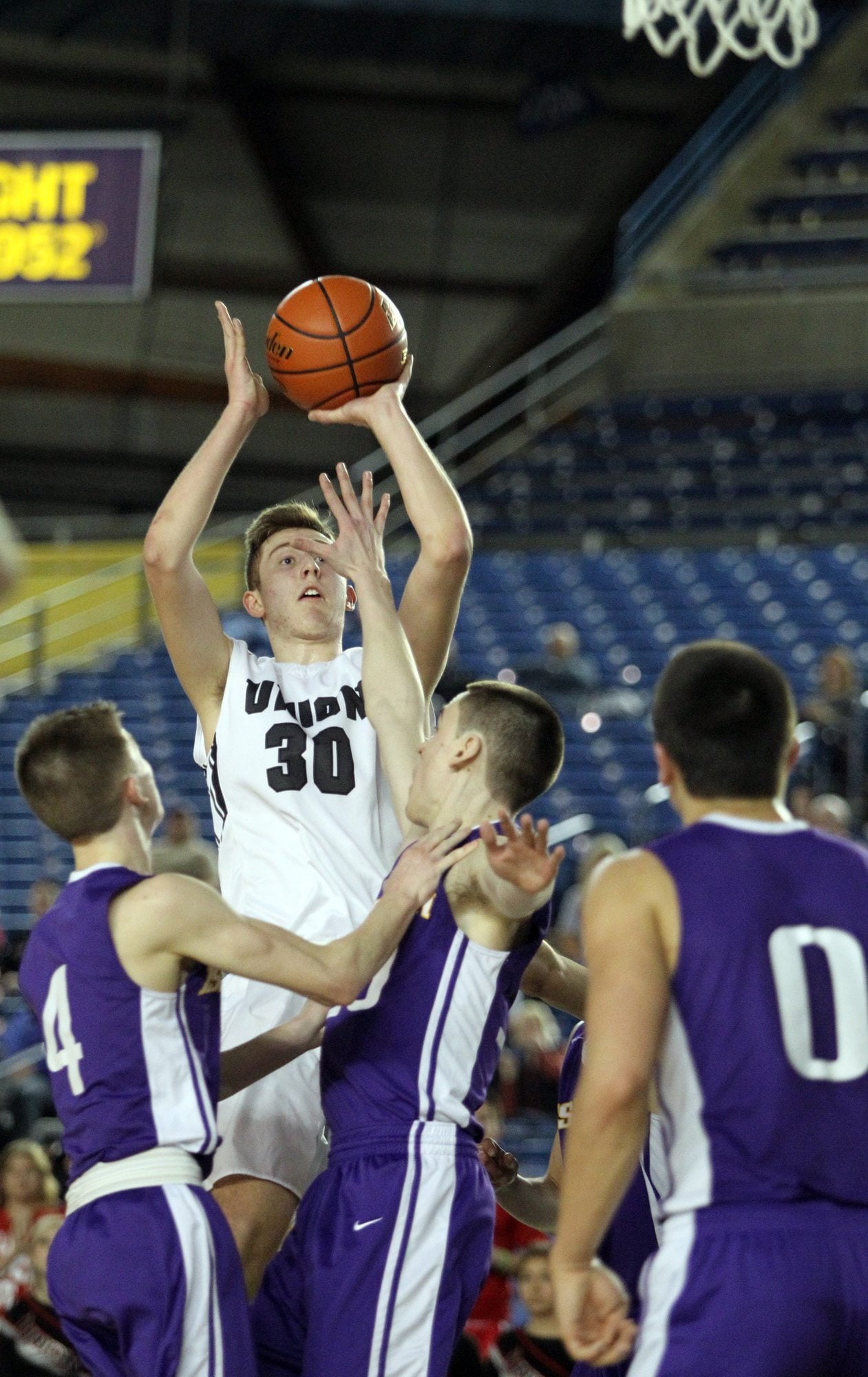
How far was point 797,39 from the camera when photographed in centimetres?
835

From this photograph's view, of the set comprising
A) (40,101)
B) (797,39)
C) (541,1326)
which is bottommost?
(541,1326)

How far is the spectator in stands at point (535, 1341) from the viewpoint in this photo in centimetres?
625

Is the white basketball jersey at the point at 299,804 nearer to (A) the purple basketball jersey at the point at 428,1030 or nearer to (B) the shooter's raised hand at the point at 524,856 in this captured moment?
(A) the purple basketball jersey at the point at 428,1030

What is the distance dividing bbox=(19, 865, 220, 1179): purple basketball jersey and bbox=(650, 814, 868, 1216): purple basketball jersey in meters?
1.07

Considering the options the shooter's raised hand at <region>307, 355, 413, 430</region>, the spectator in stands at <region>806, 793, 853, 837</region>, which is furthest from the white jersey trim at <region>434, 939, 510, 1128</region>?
the spectator in stands at <region>806, 793, 853, 837</region>

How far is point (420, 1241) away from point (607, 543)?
14.8 m

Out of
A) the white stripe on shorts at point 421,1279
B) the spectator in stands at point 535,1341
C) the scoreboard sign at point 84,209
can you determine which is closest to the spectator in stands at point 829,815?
the spectator in stands at point 535,1341

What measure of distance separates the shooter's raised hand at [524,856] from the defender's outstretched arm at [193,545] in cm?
125

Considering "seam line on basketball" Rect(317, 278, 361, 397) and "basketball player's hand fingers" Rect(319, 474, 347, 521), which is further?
"seam line on basketball" Rect(317, 278, 361, 397)

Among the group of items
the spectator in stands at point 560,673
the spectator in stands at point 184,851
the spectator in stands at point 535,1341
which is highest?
the spectator in stands at point 560,673

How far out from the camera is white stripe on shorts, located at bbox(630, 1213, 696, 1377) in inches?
119

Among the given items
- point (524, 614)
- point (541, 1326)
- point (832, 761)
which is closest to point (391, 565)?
point (524, 614)

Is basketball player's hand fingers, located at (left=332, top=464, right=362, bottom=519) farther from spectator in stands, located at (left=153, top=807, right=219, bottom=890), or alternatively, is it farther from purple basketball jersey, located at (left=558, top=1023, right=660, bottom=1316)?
purple basketball jersey, located at (left=558, top=1023, right=660, bottom=1316)

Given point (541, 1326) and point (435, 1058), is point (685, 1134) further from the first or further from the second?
point (541, 1326)
